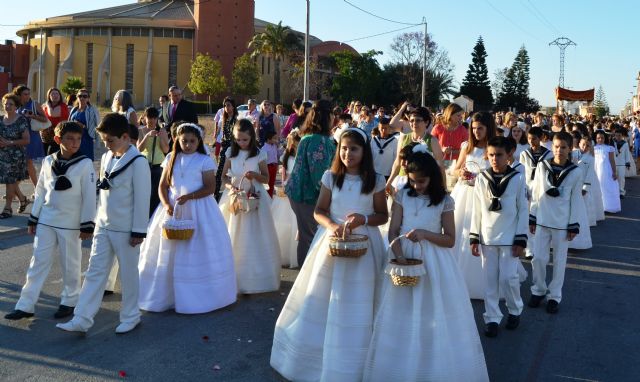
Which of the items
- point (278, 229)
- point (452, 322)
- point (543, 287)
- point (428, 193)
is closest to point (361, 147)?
point (428, 193)

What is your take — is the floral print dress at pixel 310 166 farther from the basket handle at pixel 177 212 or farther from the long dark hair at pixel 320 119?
the basket handle at pixel 177 212

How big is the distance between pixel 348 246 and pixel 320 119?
2791mm

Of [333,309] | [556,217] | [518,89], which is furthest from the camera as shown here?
[518,89]

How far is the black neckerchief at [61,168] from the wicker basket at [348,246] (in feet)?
9.21

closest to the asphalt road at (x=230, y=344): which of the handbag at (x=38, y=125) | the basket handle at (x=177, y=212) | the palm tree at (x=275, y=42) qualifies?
the basket handle at (x=177, y=212)

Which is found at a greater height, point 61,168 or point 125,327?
point 61,168

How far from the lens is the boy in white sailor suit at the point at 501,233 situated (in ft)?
20.4

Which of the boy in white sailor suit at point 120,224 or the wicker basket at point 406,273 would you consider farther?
the boy in white sailor suit at point 120,224

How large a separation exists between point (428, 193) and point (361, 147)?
627mm

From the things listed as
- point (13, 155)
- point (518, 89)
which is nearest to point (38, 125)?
point (13, 155)

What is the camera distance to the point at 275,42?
7400cm

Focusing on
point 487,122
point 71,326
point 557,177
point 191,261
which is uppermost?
point 487,122

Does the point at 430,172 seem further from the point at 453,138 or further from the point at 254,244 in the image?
the point at 453,138

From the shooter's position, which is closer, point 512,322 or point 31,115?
point 512,322
